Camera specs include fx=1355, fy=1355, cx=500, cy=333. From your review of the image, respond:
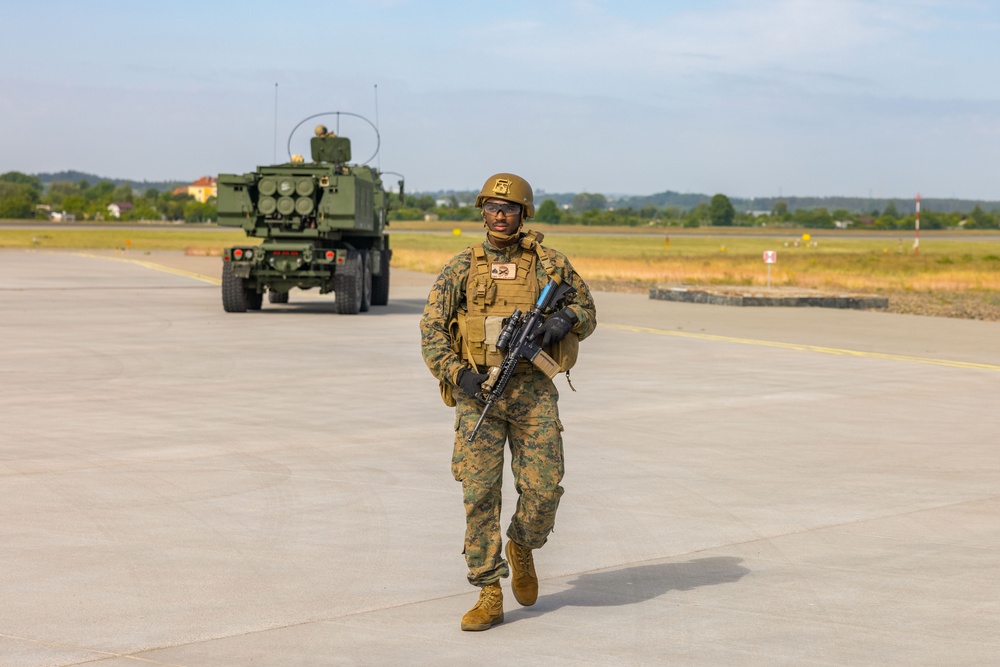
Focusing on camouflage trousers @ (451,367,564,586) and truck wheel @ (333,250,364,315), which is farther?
truck wheel @ (333,250,364,315)

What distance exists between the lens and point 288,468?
9.07m

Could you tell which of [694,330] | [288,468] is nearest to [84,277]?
[694,330]

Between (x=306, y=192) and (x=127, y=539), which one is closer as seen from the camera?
A: (x=127, y=539)

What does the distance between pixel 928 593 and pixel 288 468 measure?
14.6 feet

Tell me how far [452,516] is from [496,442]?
2053 mm

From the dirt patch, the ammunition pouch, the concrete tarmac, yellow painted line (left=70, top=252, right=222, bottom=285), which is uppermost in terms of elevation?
the ammunition pouch

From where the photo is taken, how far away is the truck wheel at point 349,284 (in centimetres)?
2330

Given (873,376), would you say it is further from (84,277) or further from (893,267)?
(893,267)

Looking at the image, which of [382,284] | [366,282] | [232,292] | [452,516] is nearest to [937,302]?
[382,284]

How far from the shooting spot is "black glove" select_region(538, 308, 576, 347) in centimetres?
564

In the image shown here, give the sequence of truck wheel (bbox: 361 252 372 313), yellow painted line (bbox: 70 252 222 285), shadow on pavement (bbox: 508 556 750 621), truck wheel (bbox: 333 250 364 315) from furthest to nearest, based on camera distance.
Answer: yellow painted line (bbox: 70 252 222 285), truck wheel (bbox: 361 252 372 313), truck wheel (bbox: 333 250 364 315), shadow on pavement (bbox: 508 556 750 621)

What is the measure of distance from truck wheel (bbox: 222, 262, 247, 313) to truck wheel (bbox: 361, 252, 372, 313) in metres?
2.11

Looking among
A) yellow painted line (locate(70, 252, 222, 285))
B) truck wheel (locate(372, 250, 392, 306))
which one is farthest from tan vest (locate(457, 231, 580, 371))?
yellow painted line (locate(70, 252, 222, 285))

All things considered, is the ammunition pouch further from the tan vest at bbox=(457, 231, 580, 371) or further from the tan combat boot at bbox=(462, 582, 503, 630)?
the tan combat boot at bbox=(462, 582, 503, 630)
